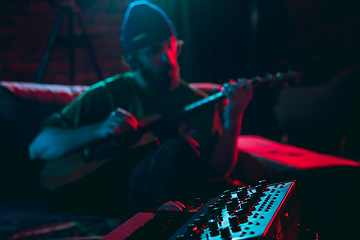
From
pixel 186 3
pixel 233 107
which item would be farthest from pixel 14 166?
pixel 186 3

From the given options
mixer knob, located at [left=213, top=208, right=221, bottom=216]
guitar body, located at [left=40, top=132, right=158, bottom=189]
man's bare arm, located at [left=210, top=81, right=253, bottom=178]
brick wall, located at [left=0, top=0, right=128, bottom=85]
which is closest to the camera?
mixer knob, located at [left=213, top=208, right=221, bottom=216]

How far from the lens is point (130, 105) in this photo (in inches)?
58.1

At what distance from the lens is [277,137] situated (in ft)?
8.49

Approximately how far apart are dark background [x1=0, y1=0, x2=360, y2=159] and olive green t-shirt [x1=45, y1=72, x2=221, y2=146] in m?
1.00

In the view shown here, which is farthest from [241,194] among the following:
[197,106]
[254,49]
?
[254,49]

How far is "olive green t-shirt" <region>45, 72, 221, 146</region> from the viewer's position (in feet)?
4.61

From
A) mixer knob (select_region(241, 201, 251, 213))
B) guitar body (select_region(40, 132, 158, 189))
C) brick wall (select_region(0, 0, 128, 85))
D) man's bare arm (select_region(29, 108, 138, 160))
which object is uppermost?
brick wall (select_region(0, 0, 128, 85))

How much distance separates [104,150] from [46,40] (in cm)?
195

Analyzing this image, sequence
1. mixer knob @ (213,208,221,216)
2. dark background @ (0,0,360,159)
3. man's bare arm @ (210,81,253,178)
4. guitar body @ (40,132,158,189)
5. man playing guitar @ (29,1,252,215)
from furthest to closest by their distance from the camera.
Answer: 1. dark background @ (0,0,360,159)
2. man's bare arm @ (210,81,253,178)
3. guitar body @ (40,132,158,189)
4. man playing guitar @ (29,1,252,215)
5. mixer knob @ (213,208,221,216)

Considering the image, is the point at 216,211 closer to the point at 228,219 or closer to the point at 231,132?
the point at 228,219

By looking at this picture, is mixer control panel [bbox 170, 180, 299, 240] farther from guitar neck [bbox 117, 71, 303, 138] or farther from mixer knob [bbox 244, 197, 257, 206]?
guitar neck [bbox 117, 71, 303, 138]

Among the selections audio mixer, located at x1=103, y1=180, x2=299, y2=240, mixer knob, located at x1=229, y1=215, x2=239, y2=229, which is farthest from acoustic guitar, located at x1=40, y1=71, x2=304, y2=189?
mixer knob, located at x1=229, y1=215, x2=239, y2=229

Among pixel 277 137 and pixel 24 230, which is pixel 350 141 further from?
pixel 24 230

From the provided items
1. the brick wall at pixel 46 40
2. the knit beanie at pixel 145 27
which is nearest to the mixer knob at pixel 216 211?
the knit beanie at pixel 145 27
